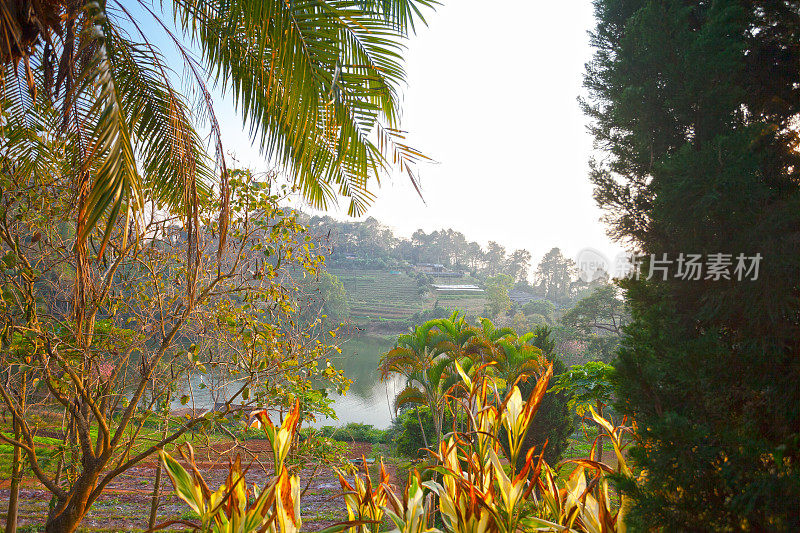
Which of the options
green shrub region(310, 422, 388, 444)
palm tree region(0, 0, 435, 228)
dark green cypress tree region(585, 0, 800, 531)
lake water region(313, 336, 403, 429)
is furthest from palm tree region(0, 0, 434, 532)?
green shrub region(310, 422, 388, 444)

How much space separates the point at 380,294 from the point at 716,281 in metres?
37.0

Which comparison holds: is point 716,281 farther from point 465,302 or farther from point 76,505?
point 465,302

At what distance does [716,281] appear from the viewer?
5.21 feet

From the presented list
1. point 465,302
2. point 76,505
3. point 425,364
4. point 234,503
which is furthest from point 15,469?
point 465,302

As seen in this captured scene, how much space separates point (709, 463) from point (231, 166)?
3197 millimetres

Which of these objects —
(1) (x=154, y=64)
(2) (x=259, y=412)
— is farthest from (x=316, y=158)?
(2) (x=259, y=412)

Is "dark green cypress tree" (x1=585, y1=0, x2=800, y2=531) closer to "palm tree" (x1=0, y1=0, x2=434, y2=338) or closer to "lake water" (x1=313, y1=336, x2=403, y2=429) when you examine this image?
"palm tree" (x1=0, y1=0, x2=434, y2=338)

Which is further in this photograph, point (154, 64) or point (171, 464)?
point (154, 64)

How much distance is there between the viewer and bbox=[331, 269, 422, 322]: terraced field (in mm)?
33125

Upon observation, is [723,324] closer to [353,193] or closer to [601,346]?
Answer: [353,193]

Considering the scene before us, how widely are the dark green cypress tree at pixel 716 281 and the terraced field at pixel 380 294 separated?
2888 cm

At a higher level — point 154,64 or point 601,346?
point 154,64

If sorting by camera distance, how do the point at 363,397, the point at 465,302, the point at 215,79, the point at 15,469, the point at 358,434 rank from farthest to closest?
the point at 465,302, the point at 363,397, the point at 358,434, the point at 15,469, the point at 215,79

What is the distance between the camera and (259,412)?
1271 millimetres
